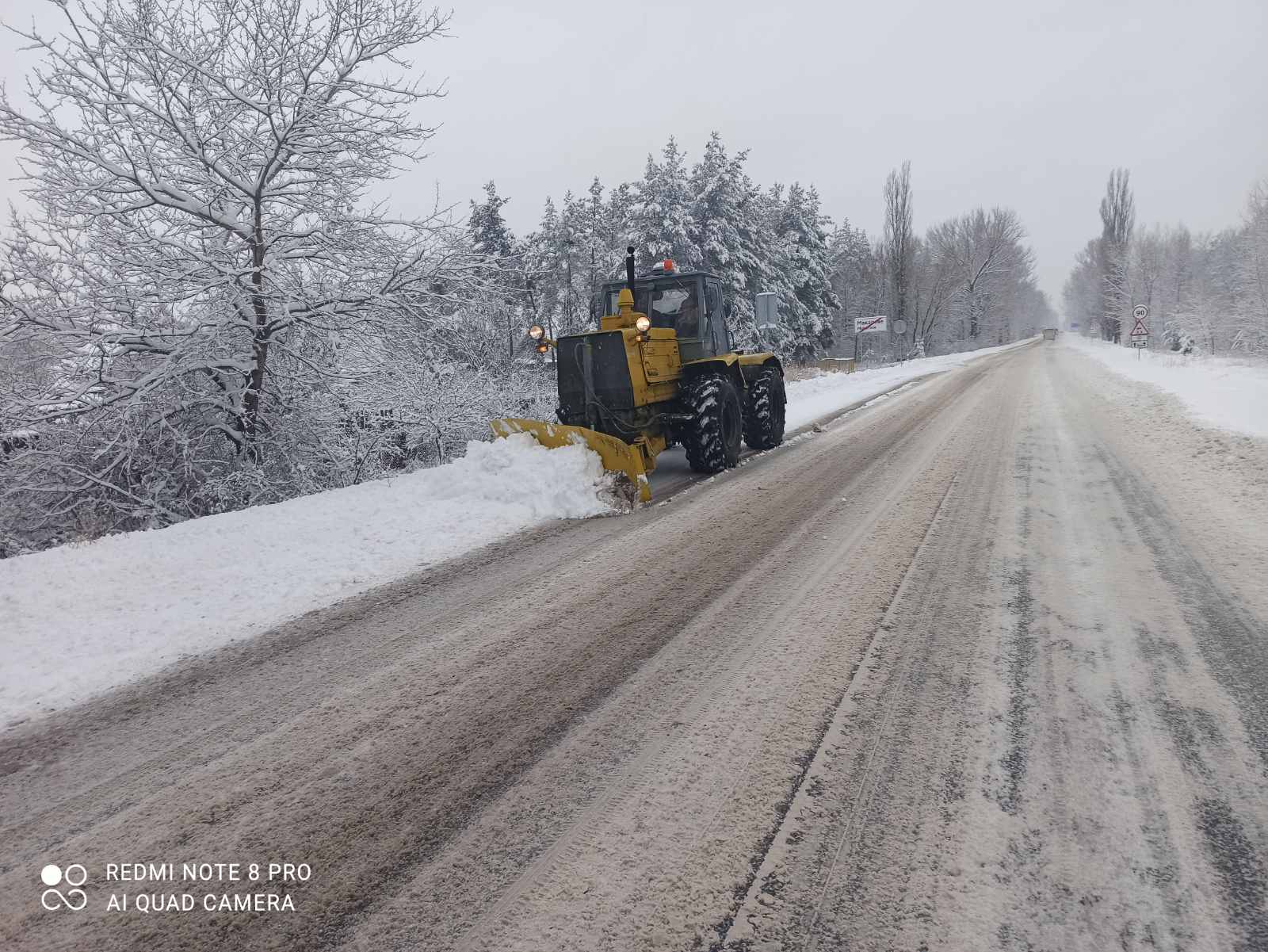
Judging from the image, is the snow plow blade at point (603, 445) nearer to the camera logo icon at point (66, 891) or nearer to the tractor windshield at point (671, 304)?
the tractor windshield at point (671, 304)

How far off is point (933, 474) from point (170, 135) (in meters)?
9.58

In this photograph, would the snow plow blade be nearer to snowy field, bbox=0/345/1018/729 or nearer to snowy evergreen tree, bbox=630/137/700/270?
snowy field, bbox=0/345/1018/729

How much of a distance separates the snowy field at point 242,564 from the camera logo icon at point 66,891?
4.45 ft

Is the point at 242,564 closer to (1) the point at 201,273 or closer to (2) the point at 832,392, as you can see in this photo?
(1) the point at 201,273

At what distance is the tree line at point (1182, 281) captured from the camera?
31.0 meters

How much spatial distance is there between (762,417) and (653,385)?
7.53 feet

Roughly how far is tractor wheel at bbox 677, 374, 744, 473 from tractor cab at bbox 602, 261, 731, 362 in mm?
900

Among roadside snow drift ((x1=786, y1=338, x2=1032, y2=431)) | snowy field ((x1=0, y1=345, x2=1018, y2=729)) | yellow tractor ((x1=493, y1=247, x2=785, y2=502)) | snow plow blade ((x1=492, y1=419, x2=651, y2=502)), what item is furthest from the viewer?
roadside snow drift ((x1=786, y1=338, x2=1032, y2=431))

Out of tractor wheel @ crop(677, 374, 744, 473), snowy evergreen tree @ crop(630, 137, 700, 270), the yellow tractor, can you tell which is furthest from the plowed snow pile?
snowy evergreen tree @ crop(630, 137, 700, 270)

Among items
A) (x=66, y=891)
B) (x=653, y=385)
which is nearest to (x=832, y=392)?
(x=653, y=385)

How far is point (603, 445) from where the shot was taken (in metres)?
7.11

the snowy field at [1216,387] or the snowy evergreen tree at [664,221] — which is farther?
the snowy evergreen tree at [664,221]

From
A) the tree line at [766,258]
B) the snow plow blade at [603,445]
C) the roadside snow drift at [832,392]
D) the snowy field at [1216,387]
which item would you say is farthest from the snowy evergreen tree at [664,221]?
the snow plow blade at [603,445]

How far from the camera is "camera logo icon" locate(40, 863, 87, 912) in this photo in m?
1.96
